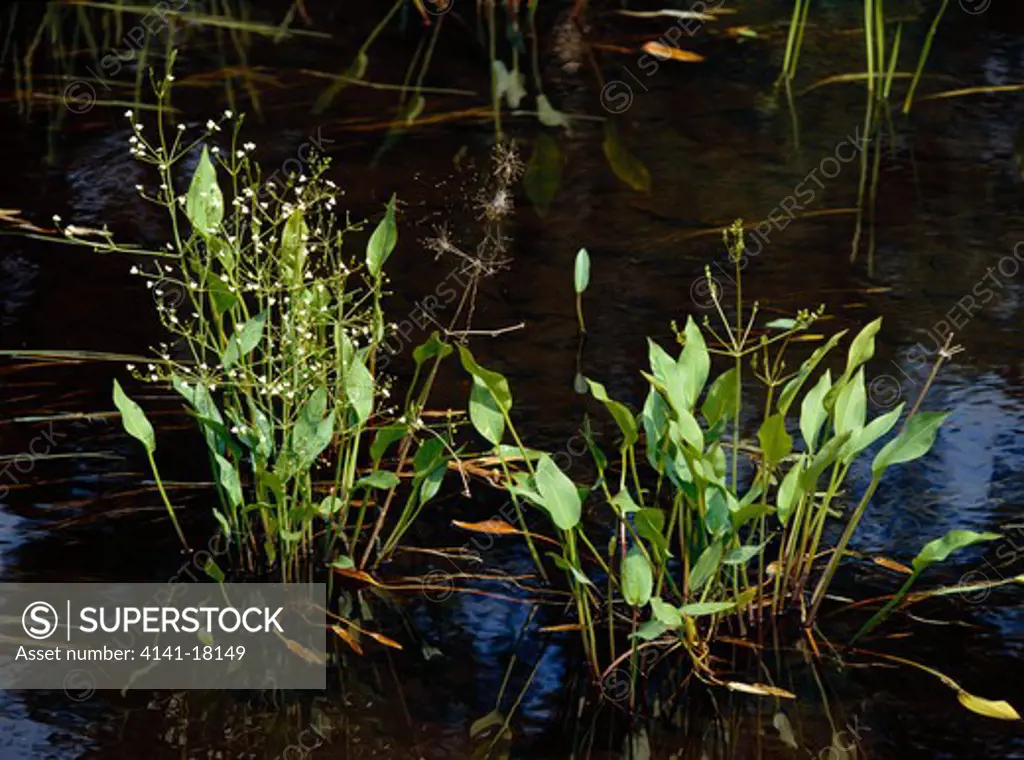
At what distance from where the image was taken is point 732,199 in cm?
460

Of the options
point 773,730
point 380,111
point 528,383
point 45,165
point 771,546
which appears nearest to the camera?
point 773,730

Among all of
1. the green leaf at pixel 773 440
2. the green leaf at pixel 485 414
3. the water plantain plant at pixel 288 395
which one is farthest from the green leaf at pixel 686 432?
the water plantain plant at pixel 288 395

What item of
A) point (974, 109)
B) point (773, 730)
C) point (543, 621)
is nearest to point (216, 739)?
point (543, 621)

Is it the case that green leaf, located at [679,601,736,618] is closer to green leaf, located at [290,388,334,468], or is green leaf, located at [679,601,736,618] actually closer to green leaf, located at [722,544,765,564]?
green leaf, located at [722,544,765,564]

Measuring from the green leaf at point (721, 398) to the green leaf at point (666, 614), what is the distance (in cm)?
37

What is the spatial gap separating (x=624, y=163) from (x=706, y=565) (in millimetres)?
2447

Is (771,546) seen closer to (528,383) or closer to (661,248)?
(528,383)

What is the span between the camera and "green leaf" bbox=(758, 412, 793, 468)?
8.57 ft

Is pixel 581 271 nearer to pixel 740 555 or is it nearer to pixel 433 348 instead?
pixel 433 348

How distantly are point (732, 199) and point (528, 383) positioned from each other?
4.06ft

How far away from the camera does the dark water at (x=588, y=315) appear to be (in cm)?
262

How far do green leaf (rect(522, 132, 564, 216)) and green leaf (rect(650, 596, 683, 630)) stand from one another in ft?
7.05

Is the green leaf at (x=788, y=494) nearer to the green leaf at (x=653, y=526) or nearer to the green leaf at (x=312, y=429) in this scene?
the green leaf at (x=653, y=526)

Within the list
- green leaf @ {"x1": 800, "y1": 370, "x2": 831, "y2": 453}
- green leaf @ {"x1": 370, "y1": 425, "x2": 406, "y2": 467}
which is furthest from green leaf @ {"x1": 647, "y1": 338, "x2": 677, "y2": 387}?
green leaf @ {"x1": 370, "y1": 425, "x2": 406, "y2": 467}
